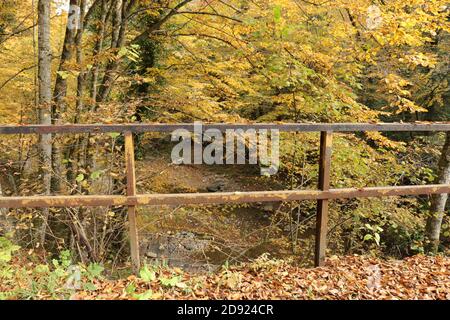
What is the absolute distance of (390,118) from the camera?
16.2 meters

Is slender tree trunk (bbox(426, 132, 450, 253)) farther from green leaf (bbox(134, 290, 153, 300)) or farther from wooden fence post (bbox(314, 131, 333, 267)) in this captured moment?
green leaf (bbox(134, 290, 153, 300))

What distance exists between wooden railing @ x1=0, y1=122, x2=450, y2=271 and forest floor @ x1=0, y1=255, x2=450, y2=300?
0.87 ft

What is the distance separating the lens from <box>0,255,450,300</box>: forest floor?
3119 millimetres

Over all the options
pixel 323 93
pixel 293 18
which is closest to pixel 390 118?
pixel 293 18

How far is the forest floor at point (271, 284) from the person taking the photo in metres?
3.12

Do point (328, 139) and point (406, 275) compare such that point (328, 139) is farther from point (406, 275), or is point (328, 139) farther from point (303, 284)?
point (406, 275)

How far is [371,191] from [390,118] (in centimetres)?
1391

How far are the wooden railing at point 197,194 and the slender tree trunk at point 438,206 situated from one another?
16.2 ft

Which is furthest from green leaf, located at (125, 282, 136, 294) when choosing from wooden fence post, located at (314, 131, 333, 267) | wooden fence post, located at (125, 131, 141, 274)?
wooden fence post, located at (314, 131, 333, 267)

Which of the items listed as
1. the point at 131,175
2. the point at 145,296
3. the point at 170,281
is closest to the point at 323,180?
the point at 170,281

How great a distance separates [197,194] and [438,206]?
22.7 feet

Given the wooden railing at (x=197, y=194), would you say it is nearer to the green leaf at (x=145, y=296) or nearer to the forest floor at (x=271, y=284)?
the forest floor at (x=271, y=284)

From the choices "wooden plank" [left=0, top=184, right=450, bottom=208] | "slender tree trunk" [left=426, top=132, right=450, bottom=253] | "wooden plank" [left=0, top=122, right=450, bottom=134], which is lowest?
"slender tree trunk" [left=426, top=132, right=450, bottom=253]
